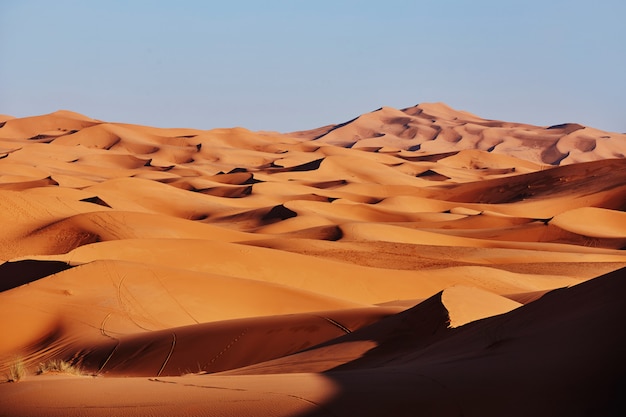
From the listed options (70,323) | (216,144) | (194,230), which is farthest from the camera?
(216,144)

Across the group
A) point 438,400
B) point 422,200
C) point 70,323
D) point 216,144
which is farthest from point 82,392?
point 216,144

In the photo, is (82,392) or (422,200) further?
(422,200)

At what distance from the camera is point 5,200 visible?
28312 mm

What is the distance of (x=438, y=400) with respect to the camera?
5.20 meters

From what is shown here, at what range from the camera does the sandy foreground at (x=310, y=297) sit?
5.37 m

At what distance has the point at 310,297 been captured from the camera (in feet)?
50.9

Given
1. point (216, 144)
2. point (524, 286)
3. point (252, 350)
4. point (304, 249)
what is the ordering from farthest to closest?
point (216, 144) → point (304, 249) → point (524, 286) → point (252, 350)

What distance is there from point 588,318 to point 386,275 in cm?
1423

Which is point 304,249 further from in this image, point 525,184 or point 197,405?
point 525,184

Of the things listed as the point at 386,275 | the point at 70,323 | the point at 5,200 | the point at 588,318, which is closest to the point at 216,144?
the point at 5,200

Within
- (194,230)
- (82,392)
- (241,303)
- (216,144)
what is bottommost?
(216,144)

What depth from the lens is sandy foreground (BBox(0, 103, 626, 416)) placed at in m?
5.37

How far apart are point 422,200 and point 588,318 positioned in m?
38.3

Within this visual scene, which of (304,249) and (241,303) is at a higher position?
(241,303)
